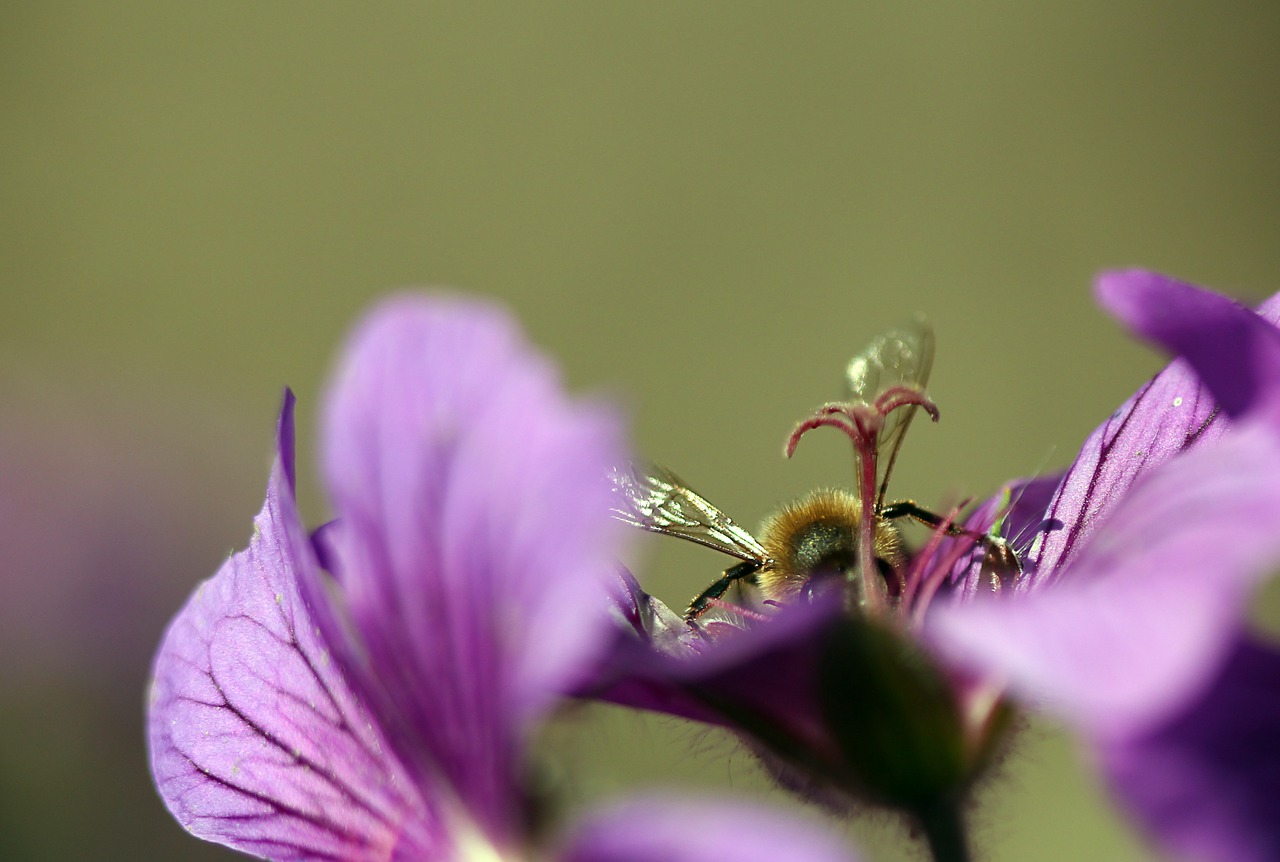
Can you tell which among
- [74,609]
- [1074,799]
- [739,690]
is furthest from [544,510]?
[1074,799]

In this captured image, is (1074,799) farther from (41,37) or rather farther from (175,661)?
(41,37)

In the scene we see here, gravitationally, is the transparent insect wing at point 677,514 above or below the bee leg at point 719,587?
above

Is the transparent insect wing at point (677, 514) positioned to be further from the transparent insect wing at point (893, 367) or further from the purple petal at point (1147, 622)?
the purple petal at point (1147, 622)

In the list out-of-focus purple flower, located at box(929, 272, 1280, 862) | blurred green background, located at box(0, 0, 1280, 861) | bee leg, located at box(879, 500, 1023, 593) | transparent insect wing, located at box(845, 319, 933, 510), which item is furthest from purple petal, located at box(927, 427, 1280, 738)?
blurred green background, located at box(0, 0, 1280, 861)

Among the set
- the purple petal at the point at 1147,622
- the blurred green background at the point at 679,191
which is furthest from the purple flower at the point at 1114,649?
the blurred green background at the point at 679,191

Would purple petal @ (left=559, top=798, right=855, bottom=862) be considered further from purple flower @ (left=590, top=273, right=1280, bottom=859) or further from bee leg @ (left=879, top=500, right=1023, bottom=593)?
bee leg @ (left=879, top=500, right=1023, bottom=593)

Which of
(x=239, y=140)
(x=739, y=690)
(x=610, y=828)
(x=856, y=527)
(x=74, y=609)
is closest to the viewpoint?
(x=610, y=828)
